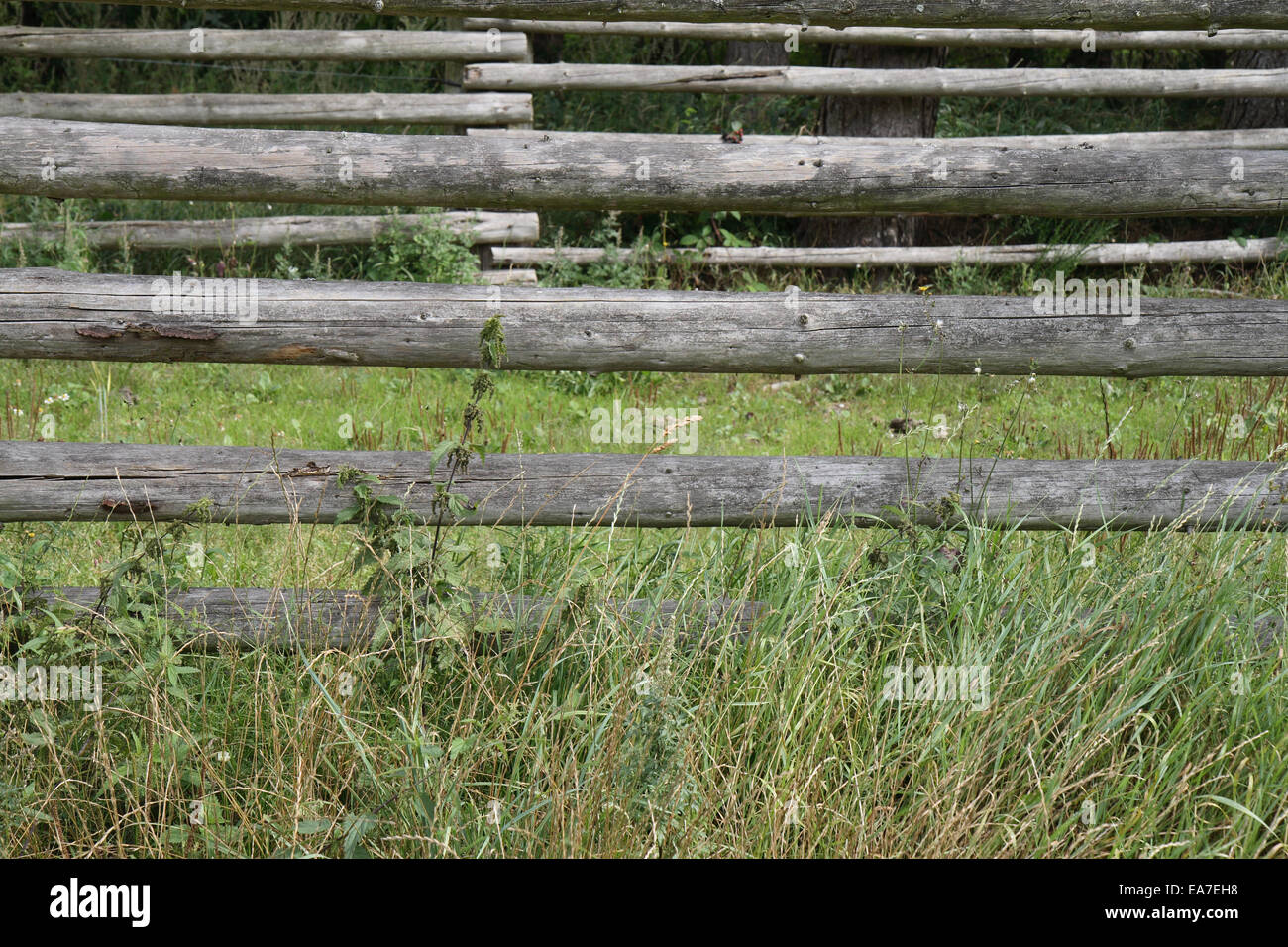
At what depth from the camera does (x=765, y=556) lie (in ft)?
11.3

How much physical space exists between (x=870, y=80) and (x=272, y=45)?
402cm

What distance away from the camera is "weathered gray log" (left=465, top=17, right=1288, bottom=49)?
7.00 m

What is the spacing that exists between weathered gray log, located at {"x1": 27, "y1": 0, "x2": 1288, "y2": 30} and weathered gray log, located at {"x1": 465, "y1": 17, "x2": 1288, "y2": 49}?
3.48 metres

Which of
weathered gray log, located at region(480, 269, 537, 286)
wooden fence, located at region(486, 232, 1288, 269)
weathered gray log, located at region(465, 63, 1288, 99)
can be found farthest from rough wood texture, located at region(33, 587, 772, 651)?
weathered gray log, located at region(465, 63, 1288, 99)

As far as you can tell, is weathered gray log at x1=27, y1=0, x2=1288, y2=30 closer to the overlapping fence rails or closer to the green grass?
the green grass

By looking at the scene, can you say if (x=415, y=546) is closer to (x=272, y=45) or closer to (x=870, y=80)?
(x=272, y=45)

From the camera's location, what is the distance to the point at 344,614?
310cm

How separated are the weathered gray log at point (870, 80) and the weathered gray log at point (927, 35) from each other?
0.63ft

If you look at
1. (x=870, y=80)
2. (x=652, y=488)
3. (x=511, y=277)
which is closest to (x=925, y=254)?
(x=870, y=80)

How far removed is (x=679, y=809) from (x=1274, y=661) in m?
1.70

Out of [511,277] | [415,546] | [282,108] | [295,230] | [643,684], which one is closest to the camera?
[643,684]

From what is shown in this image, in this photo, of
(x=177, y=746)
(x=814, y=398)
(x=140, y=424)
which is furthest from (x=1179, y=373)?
(x=140, y=424)

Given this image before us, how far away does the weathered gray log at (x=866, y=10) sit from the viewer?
3.30m

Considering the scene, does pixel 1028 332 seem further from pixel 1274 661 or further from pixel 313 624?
pixel 313 624
